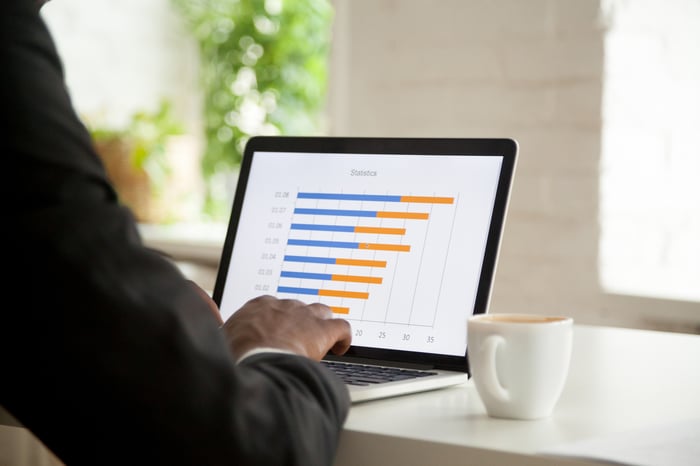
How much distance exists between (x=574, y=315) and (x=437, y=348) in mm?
920

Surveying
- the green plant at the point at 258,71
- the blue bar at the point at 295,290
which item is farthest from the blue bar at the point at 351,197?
the green plant at the point at 258,71

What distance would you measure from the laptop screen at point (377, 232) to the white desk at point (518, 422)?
10 centimetres

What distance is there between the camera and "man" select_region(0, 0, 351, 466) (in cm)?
62

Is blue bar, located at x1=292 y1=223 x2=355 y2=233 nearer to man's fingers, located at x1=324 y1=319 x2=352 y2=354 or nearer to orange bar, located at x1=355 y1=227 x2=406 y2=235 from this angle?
orange bar, located at x1=355 y1=227 x2=406 y2=235

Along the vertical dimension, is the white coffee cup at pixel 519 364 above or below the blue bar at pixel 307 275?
below

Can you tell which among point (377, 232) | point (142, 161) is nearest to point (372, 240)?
point (377, 232)

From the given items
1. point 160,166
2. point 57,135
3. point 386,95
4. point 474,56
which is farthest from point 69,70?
point 57,135

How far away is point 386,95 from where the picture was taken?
2.11 m

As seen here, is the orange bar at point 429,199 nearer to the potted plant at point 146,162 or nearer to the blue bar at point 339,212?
the blue bar at point 339,212

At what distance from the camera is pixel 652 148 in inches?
70.5

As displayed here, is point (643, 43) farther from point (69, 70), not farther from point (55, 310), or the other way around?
point (69, 70)

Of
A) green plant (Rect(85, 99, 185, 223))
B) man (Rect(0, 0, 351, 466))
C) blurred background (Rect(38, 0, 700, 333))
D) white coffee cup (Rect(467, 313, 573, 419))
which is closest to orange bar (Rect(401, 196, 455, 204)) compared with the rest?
white coffee cup (Rect(467, 313, 573, 419))

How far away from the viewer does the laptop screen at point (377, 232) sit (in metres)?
0.99

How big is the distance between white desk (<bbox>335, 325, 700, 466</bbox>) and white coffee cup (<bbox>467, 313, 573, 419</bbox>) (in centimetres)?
1
